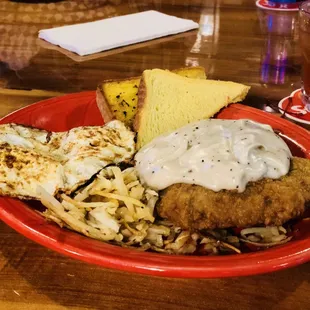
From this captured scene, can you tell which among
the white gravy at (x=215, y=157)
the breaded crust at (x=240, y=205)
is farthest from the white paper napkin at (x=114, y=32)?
the breaded crust at (x=240, y=205)

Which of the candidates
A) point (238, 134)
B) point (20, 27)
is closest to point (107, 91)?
point (238, 134)

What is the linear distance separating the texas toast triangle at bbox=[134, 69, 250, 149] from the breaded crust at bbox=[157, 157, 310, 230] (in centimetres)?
52

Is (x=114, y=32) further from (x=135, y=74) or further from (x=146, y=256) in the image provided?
(x=146, y=256)

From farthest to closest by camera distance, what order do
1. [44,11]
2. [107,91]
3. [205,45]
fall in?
[44,11]
[205,45]
[107,91]

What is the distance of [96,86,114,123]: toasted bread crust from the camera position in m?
1.90

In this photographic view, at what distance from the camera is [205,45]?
302 cm

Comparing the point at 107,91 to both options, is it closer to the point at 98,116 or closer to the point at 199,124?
the point at 98,116

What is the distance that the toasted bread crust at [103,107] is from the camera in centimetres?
190

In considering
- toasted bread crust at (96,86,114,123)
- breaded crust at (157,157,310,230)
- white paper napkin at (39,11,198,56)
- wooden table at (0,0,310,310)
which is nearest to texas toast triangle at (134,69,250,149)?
toasted bread crust at (96,86,114,123)

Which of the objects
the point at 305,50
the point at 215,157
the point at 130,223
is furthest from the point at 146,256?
the point at 305,50

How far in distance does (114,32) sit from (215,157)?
1934mm

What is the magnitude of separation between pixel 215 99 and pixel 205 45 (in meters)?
1.15

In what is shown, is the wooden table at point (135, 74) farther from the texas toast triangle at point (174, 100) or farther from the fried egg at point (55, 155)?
the texas toast triangle at point (174, 100)

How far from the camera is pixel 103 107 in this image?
1.93 m
